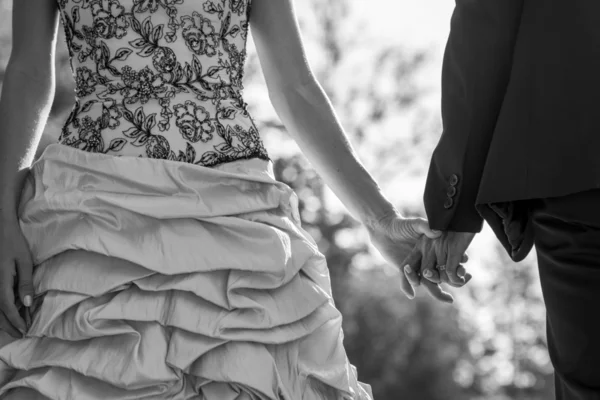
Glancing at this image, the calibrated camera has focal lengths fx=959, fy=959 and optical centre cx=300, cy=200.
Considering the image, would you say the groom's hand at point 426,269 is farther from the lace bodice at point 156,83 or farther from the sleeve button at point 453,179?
the lace bodice at point 156,83

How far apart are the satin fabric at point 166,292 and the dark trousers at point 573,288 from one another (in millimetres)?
524

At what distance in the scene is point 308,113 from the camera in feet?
9.03

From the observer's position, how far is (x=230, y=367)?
7.07 ft

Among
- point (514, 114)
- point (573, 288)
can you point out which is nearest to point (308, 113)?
point (514, 114)

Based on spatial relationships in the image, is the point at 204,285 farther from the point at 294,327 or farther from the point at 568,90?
the point at 568,90

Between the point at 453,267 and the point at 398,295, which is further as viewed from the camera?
the point at 398,295

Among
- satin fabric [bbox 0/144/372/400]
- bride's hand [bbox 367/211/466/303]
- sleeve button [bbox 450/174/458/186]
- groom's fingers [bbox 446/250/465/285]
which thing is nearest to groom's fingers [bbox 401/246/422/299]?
bride's hand [bbox 367/211/466/303]

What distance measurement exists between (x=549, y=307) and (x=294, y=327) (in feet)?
1.94

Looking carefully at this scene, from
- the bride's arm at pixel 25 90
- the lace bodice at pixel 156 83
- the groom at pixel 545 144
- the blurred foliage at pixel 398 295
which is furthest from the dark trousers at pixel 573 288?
the blurred foliage at pixel 398 295

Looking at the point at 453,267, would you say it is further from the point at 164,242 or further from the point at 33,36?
the point at 33,36

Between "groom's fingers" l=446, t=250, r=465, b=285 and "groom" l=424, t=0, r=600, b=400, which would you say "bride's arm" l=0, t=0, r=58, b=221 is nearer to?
"groom" l=424, t=0, r=600, b=400

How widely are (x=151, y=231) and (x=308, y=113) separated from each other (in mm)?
692

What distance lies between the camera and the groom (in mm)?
2045

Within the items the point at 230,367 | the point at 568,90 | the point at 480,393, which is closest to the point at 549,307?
the point at 568,90
